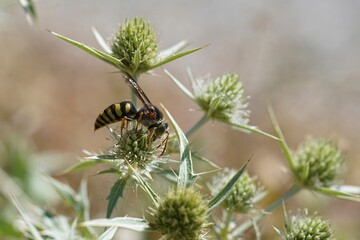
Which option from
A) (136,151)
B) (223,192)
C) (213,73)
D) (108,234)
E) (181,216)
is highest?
(213,73)

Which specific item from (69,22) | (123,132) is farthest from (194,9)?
(123,132)

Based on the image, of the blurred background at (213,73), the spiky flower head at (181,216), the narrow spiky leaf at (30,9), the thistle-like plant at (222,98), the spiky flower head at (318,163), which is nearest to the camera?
the spiky flower head at (181,216)

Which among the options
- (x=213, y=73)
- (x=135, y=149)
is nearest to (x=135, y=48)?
(x=135, y=149)

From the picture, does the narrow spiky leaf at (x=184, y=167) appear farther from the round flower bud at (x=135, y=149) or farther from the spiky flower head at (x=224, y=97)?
the spiky flower head at (x=224, y=97)

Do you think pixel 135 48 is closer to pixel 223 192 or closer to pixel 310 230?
pixel 223 192

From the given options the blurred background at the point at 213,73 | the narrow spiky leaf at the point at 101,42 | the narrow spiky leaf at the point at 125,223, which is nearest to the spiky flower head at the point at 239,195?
the narrow spiky leaf at the point at 125,223

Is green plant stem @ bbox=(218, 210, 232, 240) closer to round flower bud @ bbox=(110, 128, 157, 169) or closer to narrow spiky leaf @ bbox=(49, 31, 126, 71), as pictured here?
round flower bud @ bbox=(110, 128, 157, 169)
